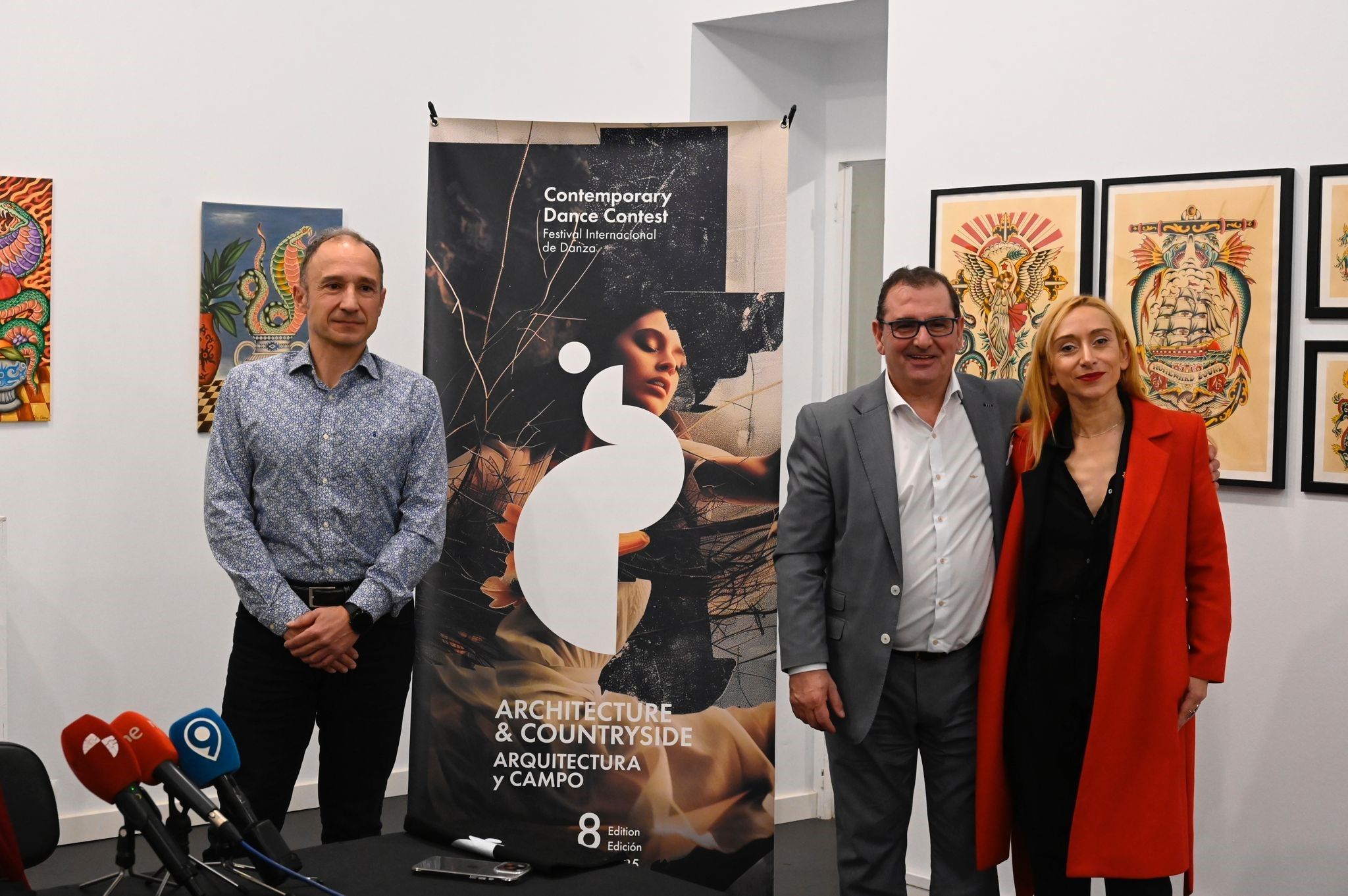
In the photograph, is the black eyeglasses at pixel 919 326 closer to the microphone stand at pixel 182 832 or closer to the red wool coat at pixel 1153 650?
the red wool coat at pixel 1153 650

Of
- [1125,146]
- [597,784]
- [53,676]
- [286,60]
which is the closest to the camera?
[597,784]

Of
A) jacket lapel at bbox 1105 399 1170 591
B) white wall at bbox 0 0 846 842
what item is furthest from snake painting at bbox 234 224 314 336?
jacket lapel at bbox 1105 399 1170 591

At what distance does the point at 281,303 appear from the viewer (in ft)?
14.8

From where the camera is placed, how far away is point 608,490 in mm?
3201

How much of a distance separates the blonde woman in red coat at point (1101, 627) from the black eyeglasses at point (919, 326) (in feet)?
0.64

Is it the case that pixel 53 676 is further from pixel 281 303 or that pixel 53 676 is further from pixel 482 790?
pixel 482 790

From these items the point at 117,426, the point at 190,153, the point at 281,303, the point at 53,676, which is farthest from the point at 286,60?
the point at 53,676

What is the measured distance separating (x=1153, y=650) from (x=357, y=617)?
1.71 m

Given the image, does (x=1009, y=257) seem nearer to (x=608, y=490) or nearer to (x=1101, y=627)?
(x=608, y=490)

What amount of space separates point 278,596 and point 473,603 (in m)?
0.61

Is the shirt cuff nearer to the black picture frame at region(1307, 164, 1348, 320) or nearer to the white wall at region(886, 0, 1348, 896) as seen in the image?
the white wall at region(886, 0, 1348, 896)

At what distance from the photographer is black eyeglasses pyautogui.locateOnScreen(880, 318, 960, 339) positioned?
2.66 meters

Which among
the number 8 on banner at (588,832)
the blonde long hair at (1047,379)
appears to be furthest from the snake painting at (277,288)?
the blonde long hair at (1047,379)

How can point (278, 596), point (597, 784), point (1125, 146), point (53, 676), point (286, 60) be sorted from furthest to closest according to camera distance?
1. point (286, 60)
2. point (53, 676)
3. point (1125, 146)
4. point (597, 784)
5. point (278, 596)
